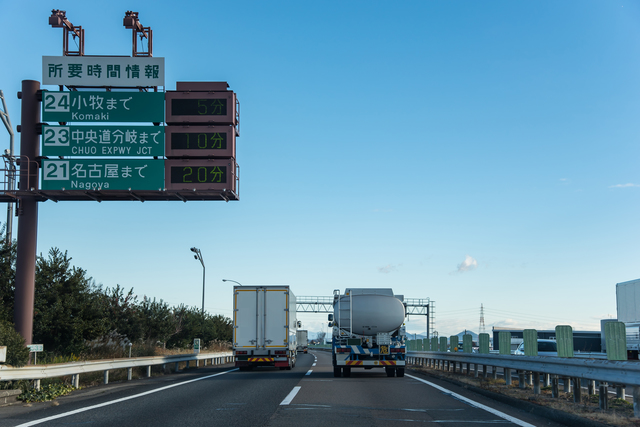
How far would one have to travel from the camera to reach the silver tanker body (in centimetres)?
2114

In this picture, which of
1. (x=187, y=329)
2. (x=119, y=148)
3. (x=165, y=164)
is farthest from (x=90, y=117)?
(x=187, y=329)

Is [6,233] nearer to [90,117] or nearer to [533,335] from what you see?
[90,117]

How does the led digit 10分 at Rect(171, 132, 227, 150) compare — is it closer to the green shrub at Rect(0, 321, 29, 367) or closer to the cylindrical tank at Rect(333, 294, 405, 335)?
the cylindrical tank at Rect(333, 294, 405, 335)

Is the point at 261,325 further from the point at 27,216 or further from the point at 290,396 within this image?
the point at 290,396

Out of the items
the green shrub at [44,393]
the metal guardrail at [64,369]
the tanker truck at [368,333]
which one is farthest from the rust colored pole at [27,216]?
the tanker truck at [368,333]

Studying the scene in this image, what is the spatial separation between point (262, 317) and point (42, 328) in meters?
8.20

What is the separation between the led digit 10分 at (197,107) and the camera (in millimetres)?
22359

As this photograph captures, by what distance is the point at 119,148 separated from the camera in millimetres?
21484

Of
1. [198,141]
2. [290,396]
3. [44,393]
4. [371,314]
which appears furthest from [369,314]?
[44,393]

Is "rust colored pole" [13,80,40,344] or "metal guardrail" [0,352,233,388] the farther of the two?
"rust colored pole" [13,80,40,344]

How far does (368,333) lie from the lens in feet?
69.5

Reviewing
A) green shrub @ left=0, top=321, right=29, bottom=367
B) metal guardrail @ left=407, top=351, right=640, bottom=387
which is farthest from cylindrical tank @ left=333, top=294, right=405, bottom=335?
green shrub @ left=0, top=321, right=29, bottom=367

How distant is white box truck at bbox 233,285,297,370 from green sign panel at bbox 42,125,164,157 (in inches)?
271

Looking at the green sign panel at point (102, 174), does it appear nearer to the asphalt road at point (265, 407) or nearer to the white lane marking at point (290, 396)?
the asphalt road at point (265, 407)
